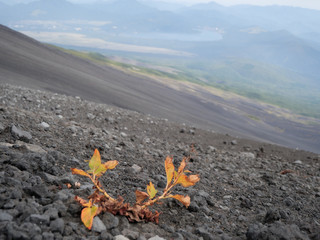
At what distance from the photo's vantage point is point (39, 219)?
7.39 ft

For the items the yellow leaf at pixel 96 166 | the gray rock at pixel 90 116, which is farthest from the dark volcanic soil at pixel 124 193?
the gray rock at pixel 90 116

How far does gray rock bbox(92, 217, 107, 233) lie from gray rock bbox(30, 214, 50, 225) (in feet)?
1.36

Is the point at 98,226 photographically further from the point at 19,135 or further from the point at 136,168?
the point at 19,135

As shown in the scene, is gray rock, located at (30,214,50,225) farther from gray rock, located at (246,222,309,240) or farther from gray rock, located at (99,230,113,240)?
gray rock, located at (246,222,309,240)

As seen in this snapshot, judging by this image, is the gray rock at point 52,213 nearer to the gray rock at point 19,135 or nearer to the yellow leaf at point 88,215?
the yellow leaf at point 88,215

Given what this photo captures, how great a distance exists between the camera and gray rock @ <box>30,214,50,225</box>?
7.34ft

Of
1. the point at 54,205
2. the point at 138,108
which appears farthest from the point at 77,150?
the point at 138,108

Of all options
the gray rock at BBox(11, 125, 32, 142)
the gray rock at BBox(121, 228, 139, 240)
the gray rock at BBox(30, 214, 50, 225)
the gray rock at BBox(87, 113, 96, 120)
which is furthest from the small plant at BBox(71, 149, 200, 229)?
the gray rock at BBox(87, 113, 96, 120)

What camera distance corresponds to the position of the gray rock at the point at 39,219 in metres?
2.24

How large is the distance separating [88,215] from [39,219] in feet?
1.31

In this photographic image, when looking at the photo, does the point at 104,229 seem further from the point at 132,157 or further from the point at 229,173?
the point at 229,173

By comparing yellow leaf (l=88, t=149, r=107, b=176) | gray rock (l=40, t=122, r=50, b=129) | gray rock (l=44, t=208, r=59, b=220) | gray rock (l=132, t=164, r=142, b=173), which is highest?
yellow leaf (l=88, t=149, r=107, b=176)

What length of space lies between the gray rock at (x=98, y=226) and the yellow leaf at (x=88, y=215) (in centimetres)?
13

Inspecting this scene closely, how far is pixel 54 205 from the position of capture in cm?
257
